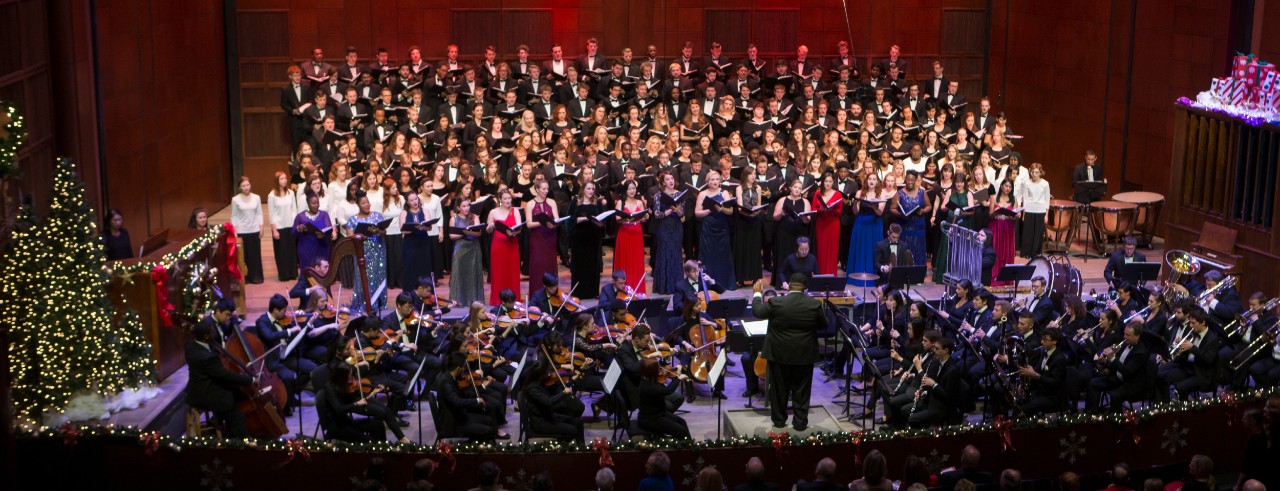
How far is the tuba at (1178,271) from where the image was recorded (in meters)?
12.9

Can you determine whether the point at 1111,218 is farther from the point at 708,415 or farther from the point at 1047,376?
the point at 708,415

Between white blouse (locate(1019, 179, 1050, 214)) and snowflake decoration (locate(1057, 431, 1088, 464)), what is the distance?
6.07m

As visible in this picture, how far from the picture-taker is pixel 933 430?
9.91m

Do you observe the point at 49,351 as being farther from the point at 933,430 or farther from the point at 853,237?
the point at 853,237

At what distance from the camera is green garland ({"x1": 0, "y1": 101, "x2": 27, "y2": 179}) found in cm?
998

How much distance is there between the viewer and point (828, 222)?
15.0 m

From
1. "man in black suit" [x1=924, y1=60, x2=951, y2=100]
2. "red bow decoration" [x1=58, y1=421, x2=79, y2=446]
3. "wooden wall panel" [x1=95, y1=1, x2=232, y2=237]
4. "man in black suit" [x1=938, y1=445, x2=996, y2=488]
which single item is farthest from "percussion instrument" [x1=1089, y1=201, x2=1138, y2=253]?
"red bow decoration" [x1=58, y1=421, x2=79, y2=446]

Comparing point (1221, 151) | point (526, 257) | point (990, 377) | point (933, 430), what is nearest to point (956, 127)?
point (1221, 151)

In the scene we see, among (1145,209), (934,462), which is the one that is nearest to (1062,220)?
(1145,209)

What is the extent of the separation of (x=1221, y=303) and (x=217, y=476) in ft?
27.5

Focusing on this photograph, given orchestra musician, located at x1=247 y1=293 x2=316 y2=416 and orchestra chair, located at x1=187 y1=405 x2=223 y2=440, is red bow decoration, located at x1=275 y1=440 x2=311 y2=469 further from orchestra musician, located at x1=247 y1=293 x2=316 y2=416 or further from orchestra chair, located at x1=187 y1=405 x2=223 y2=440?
orchestra musician, located at x1=247 y1=293 x2=316 y2=416

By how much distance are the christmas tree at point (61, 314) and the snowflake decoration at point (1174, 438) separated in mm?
7671

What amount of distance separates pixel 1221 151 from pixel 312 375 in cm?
959

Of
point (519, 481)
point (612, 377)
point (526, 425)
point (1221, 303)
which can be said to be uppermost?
point (1221, 303)
